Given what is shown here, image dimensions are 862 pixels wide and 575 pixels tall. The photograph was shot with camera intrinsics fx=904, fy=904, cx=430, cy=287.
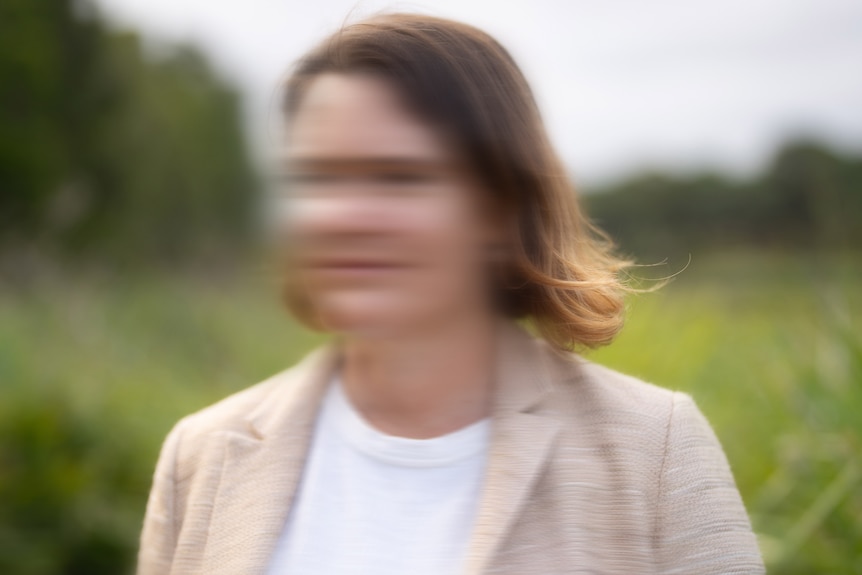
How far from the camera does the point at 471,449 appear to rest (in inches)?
53.9

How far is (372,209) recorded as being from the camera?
1108 mm

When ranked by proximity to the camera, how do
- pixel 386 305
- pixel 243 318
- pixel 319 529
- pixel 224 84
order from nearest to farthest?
pixel 386 305 < pixel 319 529 < pixel 243 318 < pixel 224 84

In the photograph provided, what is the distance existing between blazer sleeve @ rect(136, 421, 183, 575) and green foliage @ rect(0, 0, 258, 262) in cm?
1057

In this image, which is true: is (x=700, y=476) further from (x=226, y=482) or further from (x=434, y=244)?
(x=226, y=482)

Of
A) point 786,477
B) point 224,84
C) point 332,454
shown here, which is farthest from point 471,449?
point 224,84

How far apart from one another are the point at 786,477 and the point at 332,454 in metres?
2.02

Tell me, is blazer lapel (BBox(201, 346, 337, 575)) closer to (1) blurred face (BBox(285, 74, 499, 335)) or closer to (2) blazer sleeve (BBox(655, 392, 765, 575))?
(1) blurred face (BBox(285, 74, 499, 335))

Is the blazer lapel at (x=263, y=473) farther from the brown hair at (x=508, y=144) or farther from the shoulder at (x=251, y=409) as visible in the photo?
the brown hair at (x=508, y=144)

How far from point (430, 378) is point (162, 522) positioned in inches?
20.9

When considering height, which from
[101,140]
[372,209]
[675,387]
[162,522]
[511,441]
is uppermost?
[372,209]

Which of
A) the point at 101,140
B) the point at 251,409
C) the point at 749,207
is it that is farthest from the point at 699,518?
the point at 101,140

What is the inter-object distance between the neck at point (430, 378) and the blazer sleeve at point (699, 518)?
0.29 metres

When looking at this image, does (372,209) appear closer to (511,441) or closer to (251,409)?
(511,441)

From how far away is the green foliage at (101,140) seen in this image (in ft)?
43.7
